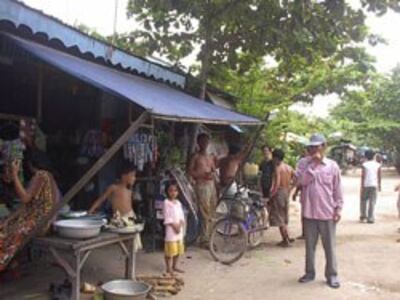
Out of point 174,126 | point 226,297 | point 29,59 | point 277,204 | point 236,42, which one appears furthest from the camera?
point 236,42

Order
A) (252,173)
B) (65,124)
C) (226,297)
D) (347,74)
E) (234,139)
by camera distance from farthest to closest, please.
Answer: (347,74)
(234,139)
(252,173)
(65,124)
(226,297)

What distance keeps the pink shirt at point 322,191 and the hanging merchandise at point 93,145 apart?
11.0 feet

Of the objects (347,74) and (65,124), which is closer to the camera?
(65,124)

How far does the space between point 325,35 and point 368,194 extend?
4616mm

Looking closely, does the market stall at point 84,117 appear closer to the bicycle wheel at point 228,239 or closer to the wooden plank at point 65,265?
the bicycle wheel at point 228,239

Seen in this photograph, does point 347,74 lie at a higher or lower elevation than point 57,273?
higher

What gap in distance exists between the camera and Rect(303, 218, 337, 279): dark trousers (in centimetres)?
707

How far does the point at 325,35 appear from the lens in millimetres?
10656

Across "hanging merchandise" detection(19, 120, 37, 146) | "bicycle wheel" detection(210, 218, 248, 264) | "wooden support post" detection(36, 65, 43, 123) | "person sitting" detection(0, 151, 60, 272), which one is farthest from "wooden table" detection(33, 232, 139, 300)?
"bicycle wheel" detection(210, 218, 248, 264)

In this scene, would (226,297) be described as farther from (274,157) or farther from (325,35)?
(325,35)

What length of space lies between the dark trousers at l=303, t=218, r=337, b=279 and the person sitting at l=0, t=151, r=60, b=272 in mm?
3345

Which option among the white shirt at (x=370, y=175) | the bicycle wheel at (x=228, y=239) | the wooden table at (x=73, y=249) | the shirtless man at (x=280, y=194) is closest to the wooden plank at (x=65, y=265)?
the wooden table at (x=73, y=249)

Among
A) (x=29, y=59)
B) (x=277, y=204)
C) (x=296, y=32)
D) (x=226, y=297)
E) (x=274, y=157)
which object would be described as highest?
(x=296, y=32)

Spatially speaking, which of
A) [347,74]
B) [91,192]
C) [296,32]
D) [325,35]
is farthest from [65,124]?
[347,74]
